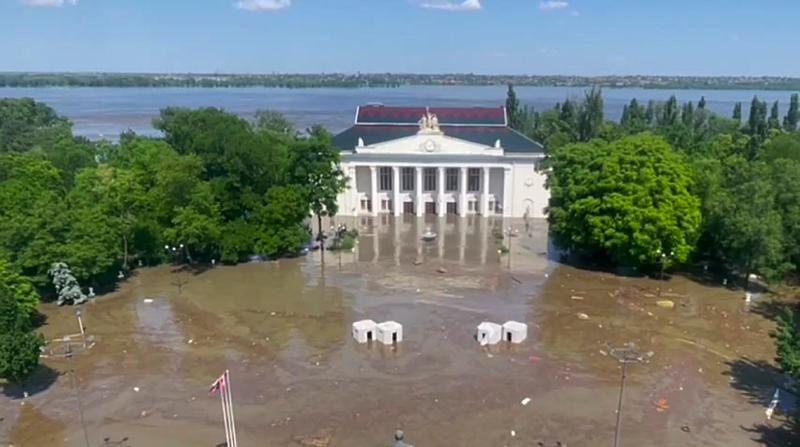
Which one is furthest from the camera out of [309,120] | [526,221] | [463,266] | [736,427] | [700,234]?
[309,120]

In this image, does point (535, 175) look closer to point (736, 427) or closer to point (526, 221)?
point (526, 221)

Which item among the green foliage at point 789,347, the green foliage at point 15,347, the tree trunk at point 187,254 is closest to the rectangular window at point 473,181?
the tree trunk at point 187,254

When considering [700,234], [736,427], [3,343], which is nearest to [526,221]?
[700,234]

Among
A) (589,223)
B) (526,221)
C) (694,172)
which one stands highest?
(694,172)

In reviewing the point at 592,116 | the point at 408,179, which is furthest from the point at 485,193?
the point at 592,116

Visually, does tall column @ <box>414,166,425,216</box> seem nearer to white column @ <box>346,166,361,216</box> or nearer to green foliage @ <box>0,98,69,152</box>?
white column @ <box>346,166,361,216</box>

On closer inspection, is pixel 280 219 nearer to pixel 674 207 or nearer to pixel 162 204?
pixel 162 204

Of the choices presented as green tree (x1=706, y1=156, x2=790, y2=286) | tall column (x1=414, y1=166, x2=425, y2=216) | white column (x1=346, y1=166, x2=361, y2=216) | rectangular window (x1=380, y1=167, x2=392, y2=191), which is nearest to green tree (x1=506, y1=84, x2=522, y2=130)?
tall column (x1=414, y1=166, x2=425, y2=216)
